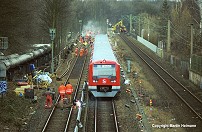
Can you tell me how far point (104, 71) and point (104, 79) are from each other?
56 centimetres

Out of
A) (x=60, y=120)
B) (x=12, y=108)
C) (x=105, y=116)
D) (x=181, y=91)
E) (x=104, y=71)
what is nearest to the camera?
(x=60, y=120)

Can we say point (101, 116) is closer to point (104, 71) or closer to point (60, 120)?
point (60, 120)

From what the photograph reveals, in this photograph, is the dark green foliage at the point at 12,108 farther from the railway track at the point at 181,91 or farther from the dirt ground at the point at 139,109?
the railway track at the point at 181,91

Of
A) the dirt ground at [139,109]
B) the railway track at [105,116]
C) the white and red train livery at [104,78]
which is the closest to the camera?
the railway track at [105,116]

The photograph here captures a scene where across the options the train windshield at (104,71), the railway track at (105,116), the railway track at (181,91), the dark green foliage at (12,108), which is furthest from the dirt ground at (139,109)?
the train windshield at (104,71)

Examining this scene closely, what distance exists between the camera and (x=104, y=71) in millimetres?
21562

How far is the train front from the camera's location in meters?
21.3

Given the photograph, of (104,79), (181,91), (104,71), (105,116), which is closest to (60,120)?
(105,116)

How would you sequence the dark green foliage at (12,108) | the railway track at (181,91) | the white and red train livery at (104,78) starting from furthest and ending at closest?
the white and red train livery at (104,78) → the railway track at (181,91) → the dark green foliage at (12,108)

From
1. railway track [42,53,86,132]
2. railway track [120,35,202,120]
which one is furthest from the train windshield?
railway track [120,35,202,120]

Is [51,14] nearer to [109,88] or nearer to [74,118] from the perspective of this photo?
[109,88]

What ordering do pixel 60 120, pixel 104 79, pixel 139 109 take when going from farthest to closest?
pixel 104 79, pixel 139 109, pixel 60 120

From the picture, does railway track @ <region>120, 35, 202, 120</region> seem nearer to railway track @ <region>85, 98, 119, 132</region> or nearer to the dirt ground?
the dirt ground

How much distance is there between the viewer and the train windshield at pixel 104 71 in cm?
2141
